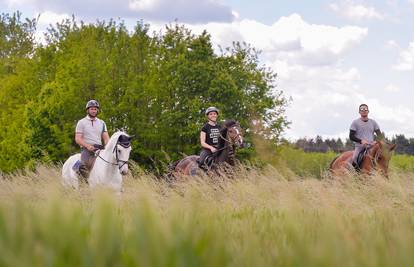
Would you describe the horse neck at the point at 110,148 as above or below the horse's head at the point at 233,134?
below

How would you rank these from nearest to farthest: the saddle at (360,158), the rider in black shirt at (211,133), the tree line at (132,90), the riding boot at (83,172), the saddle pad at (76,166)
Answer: the riding boot at (83,172)
the saddle pad at (76,166)
the rider in black shirt at (211,133)
the saddle at (360,158)
the tree line at (132,90)

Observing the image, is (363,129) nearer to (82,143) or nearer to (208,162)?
(208,162)

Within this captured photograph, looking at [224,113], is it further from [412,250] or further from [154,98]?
[412,250]

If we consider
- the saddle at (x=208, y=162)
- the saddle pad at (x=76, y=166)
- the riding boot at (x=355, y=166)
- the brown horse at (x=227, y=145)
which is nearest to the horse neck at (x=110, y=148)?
the saddle pad at (x=76, y=166)

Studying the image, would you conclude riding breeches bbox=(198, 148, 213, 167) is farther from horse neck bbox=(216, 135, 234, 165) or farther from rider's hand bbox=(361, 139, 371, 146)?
rider's hand bbox=(361, 139, 371, 146)

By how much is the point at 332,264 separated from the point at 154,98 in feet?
162

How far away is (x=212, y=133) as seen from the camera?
Answer: 59.4 ft

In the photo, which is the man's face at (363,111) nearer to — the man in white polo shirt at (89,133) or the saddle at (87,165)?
the man in white polo shirt at (89,133)

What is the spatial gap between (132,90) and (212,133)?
31907mm

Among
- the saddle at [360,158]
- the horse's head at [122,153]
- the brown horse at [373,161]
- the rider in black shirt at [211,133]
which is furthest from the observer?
the saddle at [360,158]

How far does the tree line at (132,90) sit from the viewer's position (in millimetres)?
46794

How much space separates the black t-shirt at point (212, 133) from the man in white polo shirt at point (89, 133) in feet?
8.00

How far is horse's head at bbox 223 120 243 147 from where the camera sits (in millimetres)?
17281

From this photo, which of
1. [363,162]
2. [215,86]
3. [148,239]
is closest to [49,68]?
[215,86]
